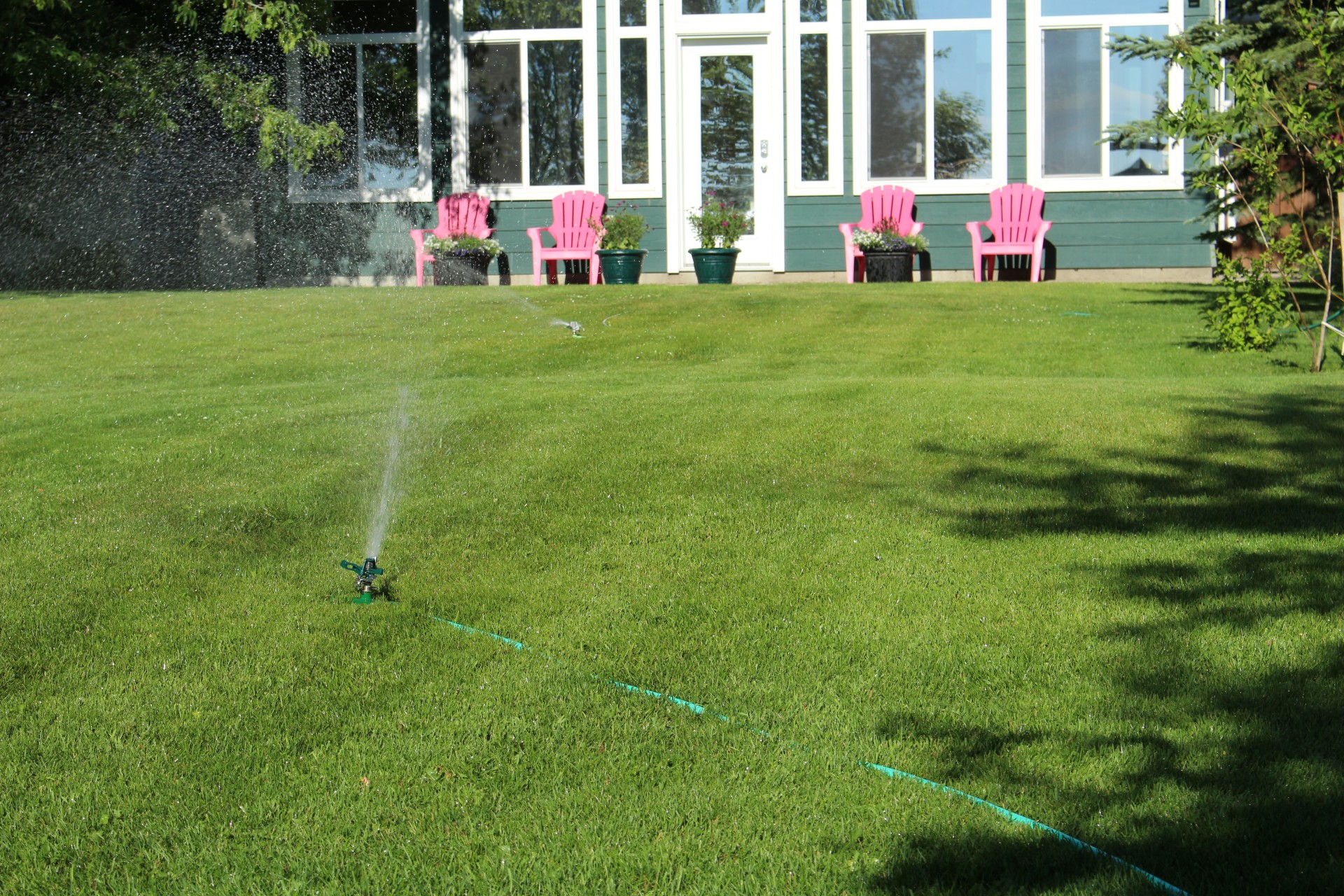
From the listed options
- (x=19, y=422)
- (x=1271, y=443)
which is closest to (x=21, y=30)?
(x=19, y=422)

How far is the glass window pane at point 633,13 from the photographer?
13.9 meters

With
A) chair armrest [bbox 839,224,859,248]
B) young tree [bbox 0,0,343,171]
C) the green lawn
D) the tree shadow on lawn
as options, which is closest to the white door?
chair armrest [bbox 839,224,859,248]

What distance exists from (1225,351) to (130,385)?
7075mm

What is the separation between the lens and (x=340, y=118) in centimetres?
1466

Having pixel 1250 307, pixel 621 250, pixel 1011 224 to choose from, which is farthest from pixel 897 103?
pixel 1250 307

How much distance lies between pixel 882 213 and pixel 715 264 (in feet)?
6.46

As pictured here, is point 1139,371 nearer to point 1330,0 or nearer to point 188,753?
point 1330,0

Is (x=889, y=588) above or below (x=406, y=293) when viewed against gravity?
below

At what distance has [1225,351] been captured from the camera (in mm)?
8289

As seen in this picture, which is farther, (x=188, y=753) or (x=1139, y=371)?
(x=1139, y=371)

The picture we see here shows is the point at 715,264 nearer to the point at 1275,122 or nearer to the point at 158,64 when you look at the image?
the point at 1275,122

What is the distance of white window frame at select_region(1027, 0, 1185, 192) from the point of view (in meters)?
13.3

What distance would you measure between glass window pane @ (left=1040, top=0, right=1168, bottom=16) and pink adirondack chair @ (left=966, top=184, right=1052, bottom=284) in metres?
1.84

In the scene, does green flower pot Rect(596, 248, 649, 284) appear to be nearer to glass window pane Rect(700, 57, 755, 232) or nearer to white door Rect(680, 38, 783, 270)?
white door Rect(680, 38, 783, 270)
